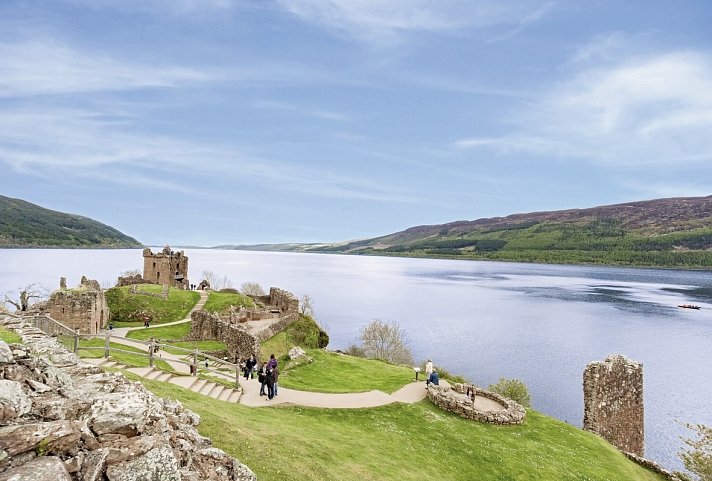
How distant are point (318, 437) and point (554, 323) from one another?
376ft

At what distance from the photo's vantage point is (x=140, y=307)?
57094mm

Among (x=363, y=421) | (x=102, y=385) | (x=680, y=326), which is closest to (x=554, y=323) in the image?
(x=680, y=326)

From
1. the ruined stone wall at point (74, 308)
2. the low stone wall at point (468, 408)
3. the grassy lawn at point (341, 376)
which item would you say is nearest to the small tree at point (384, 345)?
the grassy lawn at point (341, 376)

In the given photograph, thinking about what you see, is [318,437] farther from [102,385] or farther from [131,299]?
[131,299]

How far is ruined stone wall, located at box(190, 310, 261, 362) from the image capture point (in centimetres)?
4288

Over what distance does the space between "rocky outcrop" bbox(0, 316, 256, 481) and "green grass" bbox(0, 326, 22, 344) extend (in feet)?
25.7

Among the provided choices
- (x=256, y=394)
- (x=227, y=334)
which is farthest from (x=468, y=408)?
(x=227, y=334)

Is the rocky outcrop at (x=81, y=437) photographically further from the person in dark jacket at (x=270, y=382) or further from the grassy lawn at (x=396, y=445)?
the person in dark jacket at (x=270, y=382)

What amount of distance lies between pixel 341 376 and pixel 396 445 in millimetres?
15409

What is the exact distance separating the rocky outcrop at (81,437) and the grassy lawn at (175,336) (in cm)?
3584

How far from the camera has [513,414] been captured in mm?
30344

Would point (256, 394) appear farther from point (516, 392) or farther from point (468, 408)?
point (516, 392)

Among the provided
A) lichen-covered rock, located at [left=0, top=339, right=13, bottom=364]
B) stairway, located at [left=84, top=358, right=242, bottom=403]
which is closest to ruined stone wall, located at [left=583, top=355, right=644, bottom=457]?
stairway, located at [left=84, top=358, right=242, bottom=403]

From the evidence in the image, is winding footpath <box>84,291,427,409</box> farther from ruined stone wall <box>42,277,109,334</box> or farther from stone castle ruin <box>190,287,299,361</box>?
ruined stone wall <box>42,277,109,334</box>
